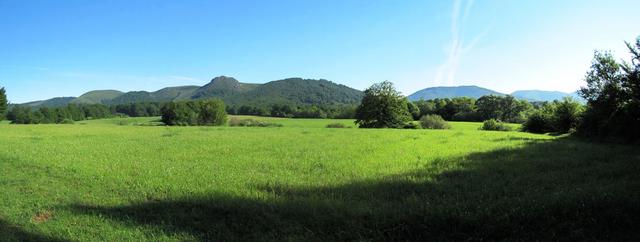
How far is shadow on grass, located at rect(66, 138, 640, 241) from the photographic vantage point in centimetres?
662

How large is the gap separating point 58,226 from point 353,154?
14.0 m

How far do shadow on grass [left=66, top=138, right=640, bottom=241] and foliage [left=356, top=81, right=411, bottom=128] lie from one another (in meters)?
56.1

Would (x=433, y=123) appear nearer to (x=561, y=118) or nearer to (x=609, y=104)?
(x=561, y=118)

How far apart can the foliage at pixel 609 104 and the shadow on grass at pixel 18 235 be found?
85.5 feet

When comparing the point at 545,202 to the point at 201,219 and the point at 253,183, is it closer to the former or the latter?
the point at 201,219

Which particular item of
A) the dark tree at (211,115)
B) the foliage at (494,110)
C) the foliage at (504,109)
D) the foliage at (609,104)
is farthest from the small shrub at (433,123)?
the dark tree at (211,115)

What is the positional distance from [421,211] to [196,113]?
9007 cm

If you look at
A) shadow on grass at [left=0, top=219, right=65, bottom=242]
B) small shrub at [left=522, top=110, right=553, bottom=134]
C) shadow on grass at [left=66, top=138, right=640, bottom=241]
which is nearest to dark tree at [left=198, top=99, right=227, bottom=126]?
small shrub at [left=522, top=110, right=553, bottom=134]

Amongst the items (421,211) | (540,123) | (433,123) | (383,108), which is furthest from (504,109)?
(421,211)

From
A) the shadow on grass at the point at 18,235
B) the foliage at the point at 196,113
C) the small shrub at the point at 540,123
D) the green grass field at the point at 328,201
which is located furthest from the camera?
the foliage at the point at 196,113

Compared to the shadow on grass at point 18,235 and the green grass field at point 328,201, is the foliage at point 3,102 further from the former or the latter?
the shadow on grass at point 18,235

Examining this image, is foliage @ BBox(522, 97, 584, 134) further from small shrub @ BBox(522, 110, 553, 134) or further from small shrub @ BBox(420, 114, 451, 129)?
small shrub @ BBox(420, 114, 451, 129)

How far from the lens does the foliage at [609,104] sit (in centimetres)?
2472

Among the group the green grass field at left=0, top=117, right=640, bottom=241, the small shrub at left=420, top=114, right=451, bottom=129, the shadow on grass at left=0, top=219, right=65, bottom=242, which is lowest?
the shadow on grass at left=0, top=219, right=65, bottom=242
